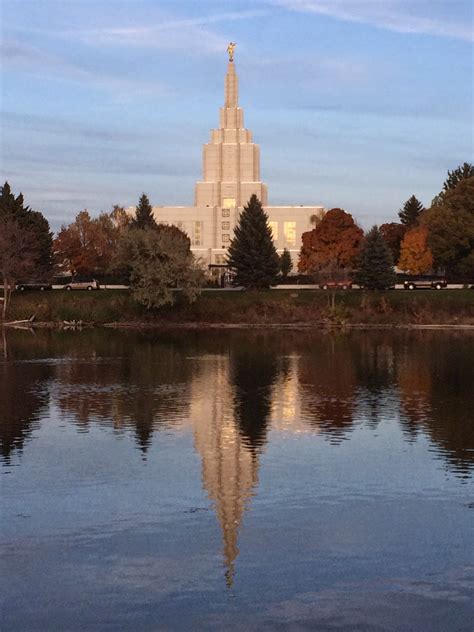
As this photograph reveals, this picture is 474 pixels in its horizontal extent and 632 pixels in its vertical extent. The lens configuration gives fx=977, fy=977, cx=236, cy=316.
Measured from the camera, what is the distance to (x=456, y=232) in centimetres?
9588

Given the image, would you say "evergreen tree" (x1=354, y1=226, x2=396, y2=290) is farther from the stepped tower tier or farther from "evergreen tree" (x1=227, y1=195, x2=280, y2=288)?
the stepped tower tier

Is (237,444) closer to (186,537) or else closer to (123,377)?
(186,537)

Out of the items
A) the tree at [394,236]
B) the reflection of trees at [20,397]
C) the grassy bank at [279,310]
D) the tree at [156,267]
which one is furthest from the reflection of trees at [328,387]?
the tree at [394,236]

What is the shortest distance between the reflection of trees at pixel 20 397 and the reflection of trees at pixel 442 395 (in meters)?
11.3

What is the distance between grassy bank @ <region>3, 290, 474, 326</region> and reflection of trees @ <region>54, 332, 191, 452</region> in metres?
25.5

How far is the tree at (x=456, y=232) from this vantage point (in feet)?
312

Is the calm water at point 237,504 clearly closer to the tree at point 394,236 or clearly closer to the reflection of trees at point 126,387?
the reflection of trees at point 126,387

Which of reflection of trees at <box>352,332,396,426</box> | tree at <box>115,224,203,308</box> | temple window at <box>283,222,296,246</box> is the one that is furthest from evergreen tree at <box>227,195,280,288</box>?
temple window at <box>283,222,296,246</box>

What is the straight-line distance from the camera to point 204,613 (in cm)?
1394

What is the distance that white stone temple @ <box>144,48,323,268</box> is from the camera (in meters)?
170

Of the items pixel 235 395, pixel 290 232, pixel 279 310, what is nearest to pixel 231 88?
pixel 290 232

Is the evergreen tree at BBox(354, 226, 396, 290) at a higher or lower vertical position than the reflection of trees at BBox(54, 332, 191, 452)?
higher

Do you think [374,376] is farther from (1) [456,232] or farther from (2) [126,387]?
(1) [456,232]

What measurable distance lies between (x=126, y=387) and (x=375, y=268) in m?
58.4
